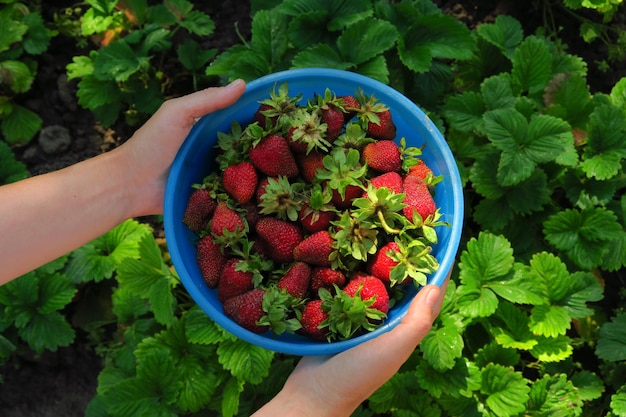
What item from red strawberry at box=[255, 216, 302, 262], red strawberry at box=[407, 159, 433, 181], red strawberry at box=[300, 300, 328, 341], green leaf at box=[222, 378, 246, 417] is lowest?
green leaf at box=[222, 378, 246, 417]

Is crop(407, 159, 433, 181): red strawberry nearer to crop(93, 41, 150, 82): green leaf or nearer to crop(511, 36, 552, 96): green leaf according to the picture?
crop(511, 36, 552, 96): green leaf

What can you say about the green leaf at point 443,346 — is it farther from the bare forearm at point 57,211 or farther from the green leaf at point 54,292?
the green leaf at point 54,292

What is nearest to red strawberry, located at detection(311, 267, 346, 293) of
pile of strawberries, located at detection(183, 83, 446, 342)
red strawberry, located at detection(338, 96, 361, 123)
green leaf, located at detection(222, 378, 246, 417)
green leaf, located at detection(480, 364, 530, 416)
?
pile of strawberries, located at detection(183, 83, 446, 342)

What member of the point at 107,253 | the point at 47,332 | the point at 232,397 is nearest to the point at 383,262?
the point at 232,397

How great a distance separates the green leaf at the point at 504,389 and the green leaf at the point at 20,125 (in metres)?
1.65

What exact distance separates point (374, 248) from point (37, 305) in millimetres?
1150

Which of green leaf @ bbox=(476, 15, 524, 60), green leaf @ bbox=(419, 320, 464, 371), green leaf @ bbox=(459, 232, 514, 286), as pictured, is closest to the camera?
green leaf @ bbox=(419, 320, 464, 371)

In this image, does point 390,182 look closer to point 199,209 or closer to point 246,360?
point 199,209

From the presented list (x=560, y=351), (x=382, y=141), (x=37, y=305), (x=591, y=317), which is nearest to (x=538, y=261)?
(x=560, y=351)

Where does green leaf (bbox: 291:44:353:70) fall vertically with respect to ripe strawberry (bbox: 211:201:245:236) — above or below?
above

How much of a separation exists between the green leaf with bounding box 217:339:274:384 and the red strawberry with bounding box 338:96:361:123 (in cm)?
63

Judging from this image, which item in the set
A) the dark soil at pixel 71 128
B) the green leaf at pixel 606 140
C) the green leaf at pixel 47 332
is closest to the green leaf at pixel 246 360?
the green leaf at pixel 47 332

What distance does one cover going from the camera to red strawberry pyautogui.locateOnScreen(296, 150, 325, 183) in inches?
50.3

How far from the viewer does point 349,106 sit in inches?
51.7
